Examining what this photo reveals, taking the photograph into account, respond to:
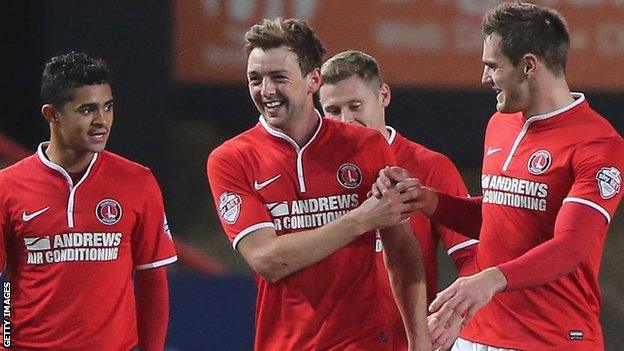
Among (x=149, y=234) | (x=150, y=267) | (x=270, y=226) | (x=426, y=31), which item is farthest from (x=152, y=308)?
(x=426, y=31)

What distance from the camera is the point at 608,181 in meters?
3.50

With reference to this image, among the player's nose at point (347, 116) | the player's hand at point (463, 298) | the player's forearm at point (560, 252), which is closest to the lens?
the player's hand at point (463, 298)

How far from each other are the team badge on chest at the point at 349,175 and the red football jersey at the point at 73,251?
748 mm

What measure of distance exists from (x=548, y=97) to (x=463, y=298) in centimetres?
75

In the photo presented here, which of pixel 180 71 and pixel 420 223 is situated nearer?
pixel 420 223

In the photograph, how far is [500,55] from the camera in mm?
3654

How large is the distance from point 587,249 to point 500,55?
60 centimetres

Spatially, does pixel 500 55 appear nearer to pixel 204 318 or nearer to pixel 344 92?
pixel 344 92

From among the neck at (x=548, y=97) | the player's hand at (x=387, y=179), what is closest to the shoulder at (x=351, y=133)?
the player's hand at (x=387, y=179)

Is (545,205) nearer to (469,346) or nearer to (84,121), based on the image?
(469,346)

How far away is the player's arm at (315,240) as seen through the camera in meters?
3.43

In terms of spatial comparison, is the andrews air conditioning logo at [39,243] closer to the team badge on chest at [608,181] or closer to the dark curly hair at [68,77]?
the dark curly hair at [68,77]

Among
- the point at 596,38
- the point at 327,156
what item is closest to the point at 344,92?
the point at 327,156

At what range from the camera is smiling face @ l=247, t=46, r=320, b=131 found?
3.60 metres
